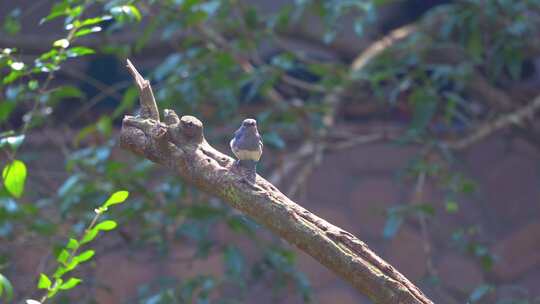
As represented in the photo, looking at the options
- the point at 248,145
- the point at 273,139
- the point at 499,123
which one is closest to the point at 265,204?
the point at 248,145

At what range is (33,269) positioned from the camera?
4.42 m

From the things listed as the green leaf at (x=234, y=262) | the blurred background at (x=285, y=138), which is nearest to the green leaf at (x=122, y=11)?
the blurred background at (x=285, y=138)

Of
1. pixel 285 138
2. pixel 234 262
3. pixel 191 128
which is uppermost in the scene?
pixel 191 128

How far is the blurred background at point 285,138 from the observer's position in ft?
11.1

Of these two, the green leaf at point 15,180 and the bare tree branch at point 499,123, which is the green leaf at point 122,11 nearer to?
the green leaf at point 15,180

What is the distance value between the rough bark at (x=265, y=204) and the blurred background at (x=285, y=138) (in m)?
0.47

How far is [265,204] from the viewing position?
1936 mm

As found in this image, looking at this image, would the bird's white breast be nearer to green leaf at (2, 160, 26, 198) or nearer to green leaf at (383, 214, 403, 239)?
green leaf at (2, 160, 26, 198)

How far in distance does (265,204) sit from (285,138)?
8.48ft

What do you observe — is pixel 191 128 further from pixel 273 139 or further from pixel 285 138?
pixel 285 138

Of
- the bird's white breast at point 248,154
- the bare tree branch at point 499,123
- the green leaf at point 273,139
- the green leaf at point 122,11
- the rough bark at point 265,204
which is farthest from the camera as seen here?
the bare tree branch at point 499,123

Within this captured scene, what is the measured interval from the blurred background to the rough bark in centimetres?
47

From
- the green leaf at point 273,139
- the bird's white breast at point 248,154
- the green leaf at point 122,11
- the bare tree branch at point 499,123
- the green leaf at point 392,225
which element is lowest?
the green leaf at point 392,225

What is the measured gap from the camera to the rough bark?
1945mm
